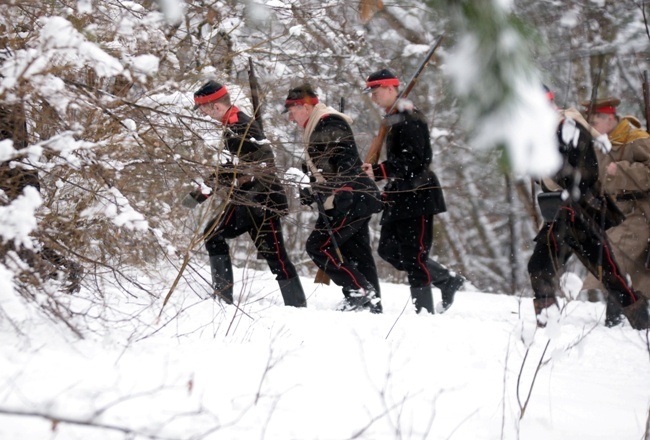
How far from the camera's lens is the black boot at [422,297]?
606 cm

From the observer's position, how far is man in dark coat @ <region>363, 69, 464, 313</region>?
230 inches

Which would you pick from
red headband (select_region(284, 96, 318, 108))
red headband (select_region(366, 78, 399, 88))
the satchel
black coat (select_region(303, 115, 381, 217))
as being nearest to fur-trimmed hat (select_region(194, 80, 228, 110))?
black coat (select_region(303, 115, 381, 217))

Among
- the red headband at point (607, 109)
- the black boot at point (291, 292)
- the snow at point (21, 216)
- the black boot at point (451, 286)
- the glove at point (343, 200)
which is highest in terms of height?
the red headband at point (607, 109)

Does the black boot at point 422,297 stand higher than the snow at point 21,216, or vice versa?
the snow at point 21,216

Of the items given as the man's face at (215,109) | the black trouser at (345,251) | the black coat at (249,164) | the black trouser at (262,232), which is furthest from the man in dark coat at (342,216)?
the man's face at (215,109)

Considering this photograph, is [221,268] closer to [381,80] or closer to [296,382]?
[381,80]

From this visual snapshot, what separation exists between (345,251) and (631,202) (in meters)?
2.18

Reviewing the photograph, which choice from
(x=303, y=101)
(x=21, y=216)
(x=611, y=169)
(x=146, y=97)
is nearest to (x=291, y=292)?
(x=303, y=101)

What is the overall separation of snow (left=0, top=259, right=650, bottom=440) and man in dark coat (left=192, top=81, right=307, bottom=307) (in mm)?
673

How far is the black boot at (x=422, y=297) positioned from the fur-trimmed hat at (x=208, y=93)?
208 cm

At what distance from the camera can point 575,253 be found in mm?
5605

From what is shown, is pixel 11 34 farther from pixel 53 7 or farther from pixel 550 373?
pixel 550 373

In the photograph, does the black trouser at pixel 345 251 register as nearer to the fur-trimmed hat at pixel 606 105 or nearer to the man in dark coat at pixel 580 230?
the man in dark coat at pixel 580 230

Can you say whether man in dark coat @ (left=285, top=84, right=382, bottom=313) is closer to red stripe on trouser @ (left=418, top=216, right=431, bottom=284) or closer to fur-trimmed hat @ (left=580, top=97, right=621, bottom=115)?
red stripe on trouser @ (left=418, top=216, right=431, bottom=284)
